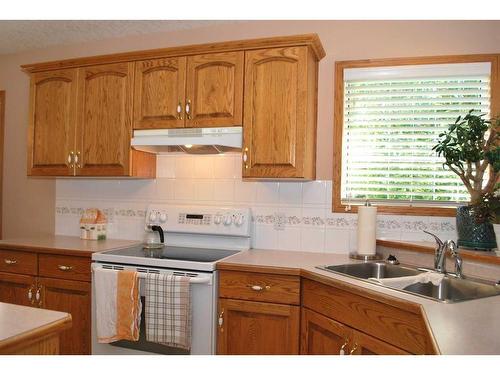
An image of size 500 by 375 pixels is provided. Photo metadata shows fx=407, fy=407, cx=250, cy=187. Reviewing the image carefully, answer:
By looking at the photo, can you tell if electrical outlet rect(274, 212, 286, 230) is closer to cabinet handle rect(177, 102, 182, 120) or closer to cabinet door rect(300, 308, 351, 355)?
cabinet door rect(300, 308, 351, 355)

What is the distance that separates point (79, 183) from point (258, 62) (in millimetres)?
1749

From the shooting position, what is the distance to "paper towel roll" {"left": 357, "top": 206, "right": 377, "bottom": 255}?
2311 millimetres

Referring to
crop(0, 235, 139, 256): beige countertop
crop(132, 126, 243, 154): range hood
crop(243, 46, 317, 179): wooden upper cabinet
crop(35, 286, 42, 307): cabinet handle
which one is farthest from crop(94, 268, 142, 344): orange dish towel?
crop(243, 46, 317, 179): wooden upper cabinet

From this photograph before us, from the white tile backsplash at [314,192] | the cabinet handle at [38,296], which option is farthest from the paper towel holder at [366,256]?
the cabinet handle at [38,296]

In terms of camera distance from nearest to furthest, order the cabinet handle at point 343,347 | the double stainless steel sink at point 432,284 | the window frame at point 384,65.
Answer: the double stainless steel sink at point 432,284, the cabinet handle at point 343,347, the window frame at point 384,65

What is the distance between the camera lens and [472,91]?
2371 millimetres

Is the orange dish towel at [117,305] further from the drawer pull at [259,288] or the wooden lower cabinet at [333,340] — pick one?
the wooden lower cabinet at [333,340]

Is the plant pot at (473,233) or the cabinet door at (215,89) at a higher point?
the cabinet door at (215,89)

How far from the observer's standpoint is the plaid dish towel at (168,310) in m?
2.10

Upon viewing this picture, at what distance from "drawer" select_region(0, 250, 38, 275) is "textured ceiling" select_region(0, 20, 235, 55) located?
1.59 metres

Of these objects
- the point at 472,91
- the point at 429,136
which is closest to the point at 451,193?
the point at 429,136

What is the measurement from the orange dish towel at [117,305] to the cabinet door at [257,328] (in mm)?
462

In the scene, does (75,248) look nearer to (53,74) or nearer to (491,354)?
(53,74)
